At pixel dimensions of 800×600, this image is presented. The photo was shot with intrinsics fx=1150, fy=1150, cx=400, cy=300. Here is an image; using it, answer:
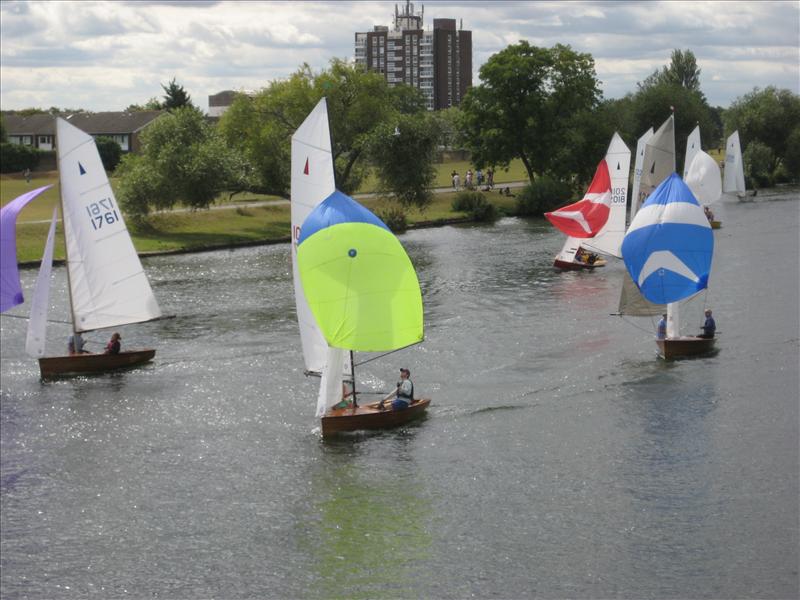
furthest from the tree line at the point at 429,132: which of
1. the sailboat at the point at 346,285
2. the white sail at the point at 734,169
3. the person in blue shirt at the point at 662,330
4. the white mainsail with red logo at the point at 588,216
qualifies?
the sailboat at the point at 346,285

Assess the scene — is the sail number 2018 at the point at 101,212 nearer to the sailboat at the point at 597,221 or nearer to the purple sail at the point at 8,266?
the purple sail at the point at 8,266

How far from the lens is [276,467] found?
3734 cm

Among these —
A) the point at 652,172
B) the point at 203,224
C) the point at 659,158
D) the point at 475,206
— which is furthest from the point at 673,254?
the point at 475,206

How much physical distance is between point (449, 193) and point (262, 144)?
27499 millimetres

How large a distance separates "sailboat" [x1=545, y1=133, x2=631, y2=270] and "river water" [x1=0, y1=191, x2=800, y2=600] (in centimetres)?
1640

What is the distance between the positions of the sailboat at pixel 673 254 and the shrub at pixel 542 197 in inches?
2357

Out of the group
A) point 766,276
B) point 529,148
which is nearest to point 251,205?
point 529,148

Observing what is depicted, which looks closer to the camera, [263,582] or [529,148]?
[263,582]

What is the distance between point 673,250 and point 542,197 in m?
61.1

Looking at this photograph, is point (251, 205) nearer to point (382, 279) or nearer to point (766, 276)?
point (766, 276)

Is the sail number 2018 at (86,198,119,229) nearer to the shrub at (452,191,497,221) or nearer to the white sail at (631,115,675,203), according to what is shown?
the white sail at (631,115,675,203)

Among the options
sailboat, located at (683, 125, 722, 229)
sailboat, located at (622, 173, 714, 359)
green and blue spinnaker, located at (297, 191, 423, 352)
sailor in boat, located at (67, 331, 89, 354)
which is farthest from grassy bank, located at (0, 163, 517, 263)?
sailboat, located at (622, 173, 714, 359)

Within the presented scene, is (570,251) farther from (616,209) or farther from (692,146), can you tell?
(692,146)

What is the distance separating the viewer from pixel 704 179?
325 ft
